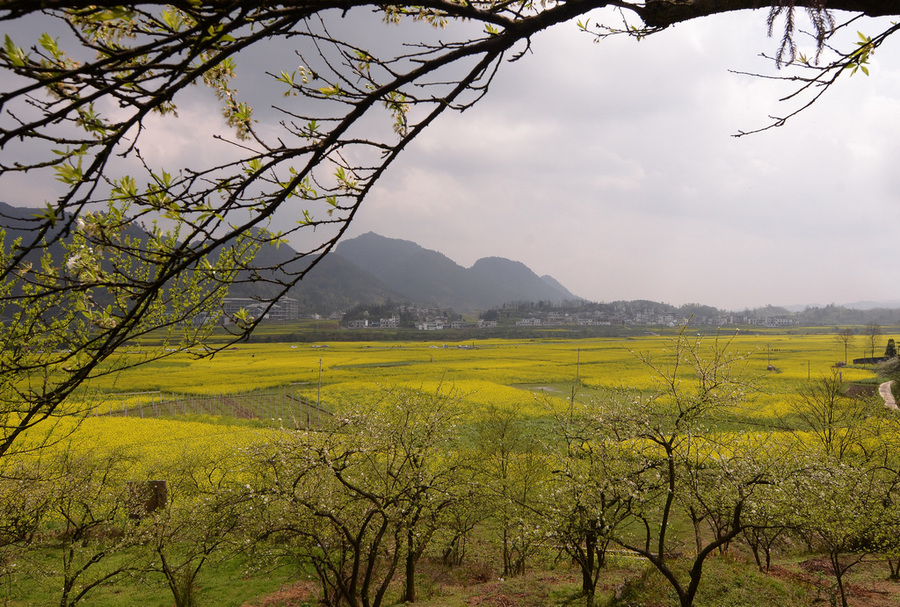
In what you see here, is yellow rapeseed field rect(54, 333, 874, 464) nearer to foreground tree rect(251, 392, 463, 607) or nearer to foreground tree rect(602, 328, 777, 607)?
foreground tree rect(251, 392, 463, 607)

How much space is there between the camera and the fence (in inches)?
1302

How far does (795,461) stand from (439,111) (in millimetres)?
9012

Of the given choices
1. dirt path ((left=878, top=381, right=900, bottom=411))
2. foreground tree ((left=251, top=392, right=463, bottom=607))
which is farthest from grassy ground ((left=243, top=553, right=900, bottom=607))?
dirt path ((left=878, top=381, right=900, bottom=411))

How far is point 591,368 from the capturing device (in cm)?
5769

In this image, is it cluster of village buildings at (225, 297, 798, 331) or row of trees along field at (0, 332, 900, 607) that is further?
cluster of village buildings at (225, 297, 798, 331)

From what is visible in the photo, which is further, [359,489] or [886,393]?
[886,393]

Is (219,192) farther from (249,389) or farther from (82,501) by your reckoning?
(249,389)

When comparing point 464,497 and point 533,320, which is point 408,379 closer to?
point 464,497

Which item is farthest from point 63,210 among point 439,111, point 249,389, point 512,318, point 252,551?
point 512,318

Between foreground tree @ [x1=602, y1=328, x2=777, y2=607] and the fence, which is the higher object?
foreground tree @ [x1=602, y1=328, x2=777, y2=607]

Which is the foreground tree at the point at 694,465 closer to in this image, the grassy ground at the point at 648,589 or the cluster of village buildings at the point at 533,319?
the grassy ground at the point at 648,589

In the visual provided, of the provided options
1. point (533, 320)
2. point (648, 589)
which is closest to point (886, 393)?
point (648, 589)

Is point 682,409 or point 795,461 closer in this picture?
point 795,461

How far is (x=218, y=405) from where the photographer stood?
3662 centimetres
